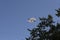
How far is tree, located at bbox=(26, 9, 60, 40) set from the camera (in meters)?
34.5

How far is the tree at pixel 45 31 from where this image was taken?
34.5 m

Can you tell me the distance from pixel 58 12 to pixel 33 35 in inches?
293

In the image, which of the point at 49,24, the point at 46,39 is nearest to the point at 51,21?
the point at 49,24

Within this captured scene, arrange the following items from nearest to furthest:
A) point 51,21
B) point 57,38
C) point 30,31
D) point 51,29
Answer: point 57,38 < point 51,29 < point 51,21 < point 30,31

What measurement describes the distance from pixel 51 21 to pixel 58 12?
2.49 meters

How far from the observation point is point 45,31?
3838 centimetres

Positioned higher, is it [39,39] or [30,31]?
[30,31]

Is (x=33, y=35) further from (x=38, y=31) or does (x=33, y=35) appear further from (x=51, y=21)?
(x=51, y=21)

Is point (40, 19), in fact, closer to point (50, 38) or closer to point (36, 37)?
point (36, 37)

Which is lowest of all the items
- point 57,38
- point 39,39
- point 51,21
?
point 57,38

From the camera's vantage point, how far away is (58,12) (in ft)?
123

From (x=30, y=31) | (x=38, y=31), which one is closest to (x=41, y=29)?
(x=38, y=31)

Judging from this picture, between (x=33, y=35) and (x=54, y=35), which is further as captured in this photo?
(x=33, y=35)

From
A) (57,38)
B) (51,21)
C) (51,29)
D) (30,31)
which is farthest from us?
(30,31)
